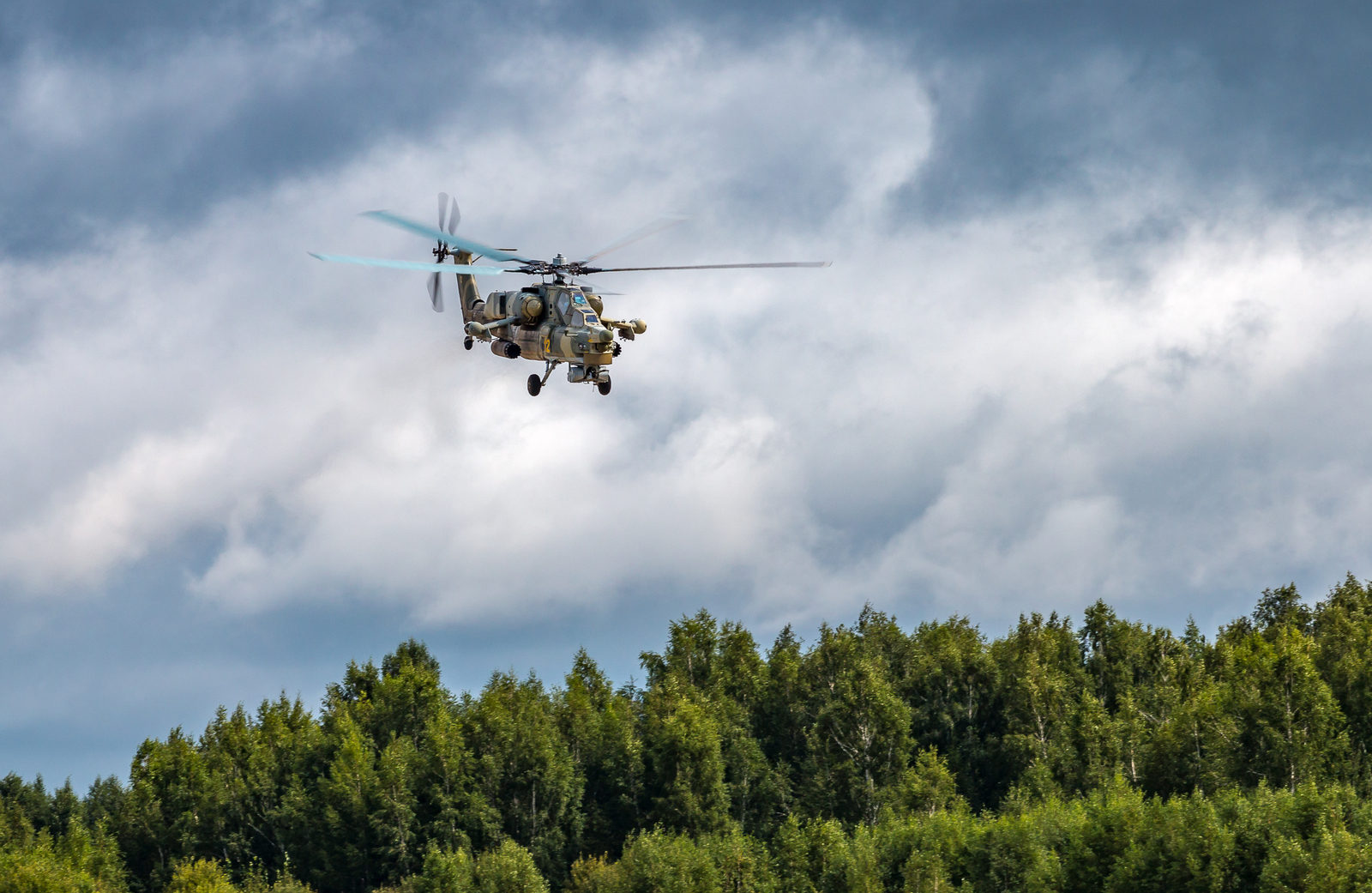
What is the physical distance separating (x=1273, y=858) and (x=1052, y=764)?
106ft

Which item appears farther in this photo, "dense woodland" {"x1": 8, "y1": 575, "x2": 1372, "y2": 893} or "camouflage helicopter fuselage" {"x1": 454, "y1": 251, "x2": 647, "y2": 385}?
"dense woodland" {"x1": 8, "y1": 575, "x2": 1372, "y2": 893}

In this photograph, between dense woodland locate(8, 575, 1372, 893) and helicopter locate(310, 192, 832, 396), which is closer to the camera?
helicopter locate(310, 192, 832, 396)

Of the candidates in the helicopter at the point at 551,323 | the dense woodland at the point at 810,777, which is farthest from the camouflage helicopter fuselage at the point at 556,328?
the dense woodland at the point at 810,777

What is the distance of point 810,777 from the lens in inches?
4798

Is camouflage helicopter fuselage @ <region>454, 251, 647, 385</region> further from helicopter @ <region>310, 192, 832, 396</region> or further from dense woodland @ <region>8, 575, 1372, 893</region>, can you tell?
dense woodland @ <region>8, 575, 1372, 893</region>

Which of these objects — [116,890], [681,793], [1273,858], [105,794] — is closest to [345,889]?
[116,890]

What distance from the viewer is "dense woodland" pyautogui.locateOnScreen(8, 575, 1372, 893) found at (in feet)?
309

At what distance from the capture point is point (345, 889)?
12175cm

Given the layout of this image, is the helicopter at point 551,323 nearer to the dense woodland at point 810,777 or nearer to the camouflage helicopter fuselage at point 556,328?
the camouflage helicopter fuselage at point 556,328

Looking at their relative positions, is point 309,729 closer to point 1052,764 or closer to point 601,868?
point 601,868

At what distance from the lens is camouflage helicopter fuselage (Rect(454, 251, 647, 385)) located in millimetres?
56875

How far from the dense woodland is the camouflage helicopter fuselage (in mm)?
47719

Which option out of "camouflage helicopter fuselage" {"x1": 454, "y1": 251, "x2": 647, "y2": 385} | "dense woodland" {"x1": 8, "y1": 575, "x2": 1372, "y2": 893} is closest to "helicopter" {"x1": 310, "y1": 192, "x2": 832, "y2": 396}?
"camouflage helicopter fuselage" {"x1": 454, "y1": 251, "x2": 647, "y2": 385}

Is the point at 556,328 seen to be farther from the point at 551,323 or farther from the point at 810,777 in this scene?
the point at 810,777
